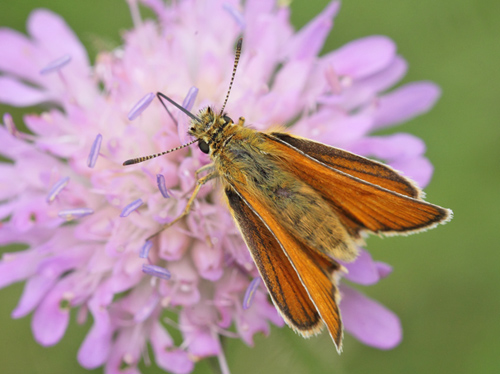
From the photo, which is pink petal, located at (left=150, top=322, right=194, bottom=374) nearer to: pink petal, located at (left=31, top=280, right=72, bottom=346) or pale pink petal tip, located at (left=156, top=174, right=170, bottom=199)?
pink petal, located at (left=31, top=280, right=72, bottom=346)

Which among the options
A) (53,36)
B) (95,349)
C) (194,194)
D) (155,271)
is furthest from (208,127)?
(53,36)

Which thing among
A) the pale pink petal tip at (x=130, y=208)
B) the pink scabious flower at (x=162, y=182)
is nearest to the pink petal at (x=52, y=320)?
the pink scabious flower at (x=162, y=182)

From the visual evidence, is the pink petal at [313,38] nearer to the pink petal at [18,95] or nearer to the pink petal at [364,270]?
the pink petal at [364,270]

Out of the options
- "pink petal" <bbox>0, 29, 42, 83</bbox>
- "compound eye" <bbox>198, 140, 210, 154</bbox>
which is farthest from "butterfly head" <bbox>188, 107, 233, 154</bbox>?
"pink petal" <bbox>0, 29, 42, 83</bbox>

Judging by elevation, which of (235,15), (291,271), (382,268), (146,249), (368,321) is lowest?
(368,321)

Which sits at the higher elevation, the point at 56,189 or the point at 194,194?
the point at 56,189

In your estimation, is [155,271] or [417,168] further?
[417,168]

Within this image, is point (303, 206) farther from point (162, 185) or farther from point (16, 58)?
point (16, 58)
